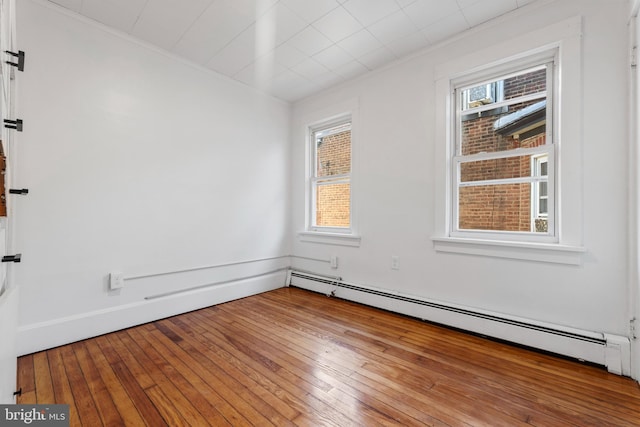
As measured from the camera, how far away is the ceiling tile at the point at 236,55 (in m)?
2.60

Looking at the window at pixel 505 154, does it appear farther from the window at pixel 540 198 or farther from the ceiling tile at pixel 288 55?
the ceiling tile at pixel 288 55

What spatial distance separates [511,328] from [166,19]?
377cm

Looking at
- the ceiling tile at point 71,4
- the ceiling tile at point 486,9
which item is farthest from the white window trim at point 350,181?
the ceiling tile at point 71,4

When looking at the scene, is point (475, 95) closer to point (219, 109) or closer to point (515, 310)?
point (515, 310)

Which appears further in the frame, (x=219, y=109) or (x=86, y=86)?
(x=219, y=109)

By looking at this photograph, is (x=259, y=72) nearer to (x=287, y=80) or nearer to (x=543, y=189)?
(x=287, y=80)

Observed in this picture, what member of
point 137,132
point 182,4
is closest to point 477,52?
point 182,4

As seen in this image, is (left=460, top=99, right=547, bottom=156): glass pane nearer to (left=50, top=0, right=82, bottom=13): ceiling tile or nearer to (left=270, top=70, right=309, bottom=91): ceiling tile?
(left=270, top=70, right=309, bottom=91): ceiling tile

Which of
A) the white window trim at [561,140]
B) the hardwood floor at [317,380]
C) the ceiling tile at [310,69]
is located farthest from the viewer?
the ceiling tile at [310,69]

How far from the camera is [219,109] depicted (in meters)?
3.24

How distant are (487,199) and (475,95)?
97 cm

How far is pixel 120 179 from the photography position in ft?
8.31

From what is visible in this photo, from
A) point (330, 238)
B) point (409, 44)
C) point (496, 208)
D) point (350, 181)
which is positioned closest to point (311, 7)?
point (409, 44)

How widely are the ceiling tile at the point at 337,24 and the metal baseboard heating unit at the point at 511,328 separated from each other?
2.54 metres
